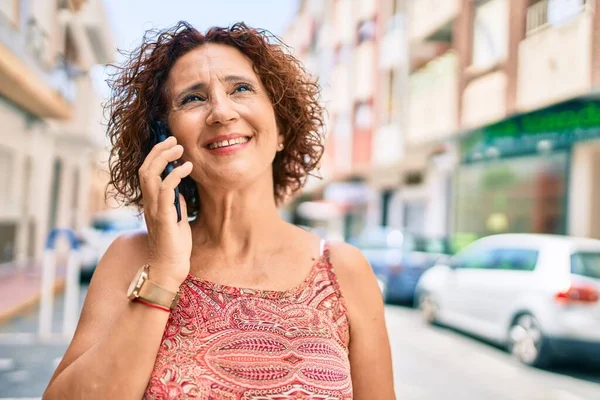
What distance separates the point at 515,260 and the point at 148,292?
1.42m

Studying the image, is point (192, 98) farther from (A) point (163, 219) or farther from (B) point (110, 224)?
(B) point (110, 224)

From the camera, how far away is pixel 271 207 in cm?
168

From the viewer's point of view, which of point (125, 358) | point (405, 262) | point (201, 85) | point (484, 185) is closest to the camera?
point (125, 358)

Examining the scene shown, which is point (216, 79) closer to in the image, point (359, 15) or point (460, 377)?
point (460, 377)

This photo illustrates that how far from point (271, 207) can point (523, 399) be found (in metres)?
1.00

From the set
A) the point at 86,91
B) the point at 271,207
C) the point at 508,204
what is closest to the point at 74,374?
the point at 271,207

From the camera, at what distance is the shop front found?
1.93 metres

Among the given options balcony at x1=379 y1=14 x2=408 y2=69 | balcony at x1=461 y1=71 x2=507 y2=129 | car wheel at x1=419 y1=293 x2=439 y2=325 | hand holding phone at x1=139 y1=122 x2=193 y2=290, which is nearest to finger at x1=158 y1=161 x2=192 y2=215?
hand holding phone at x1=139 y1=122 x2=193 y2=290

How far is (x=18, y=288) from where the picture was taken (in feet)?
14.2

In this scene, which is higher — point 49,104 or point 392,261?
point 49,104

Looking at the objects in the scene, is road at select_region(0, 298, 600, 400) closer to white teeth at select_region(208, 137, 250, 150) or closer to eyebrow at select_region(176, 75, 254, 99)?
white teeth at select_region(208, 137, 250, 150)

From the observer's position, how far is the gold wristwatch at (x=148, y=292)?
4.18 feet

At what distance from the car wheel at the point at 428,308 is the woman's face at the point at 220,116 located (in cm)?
183

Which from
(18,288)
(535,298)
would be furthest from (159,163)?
(18,288)
